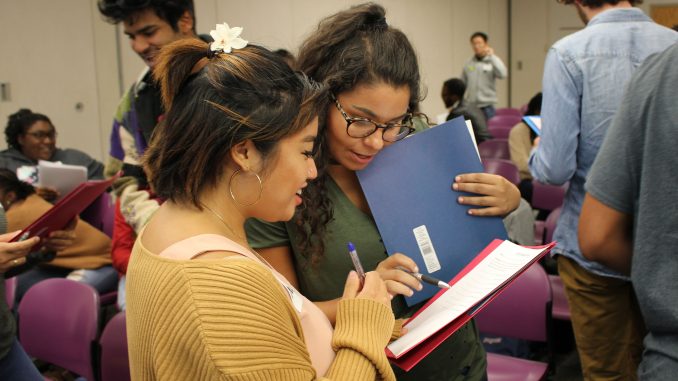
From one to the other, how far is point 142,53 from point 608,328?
1.72 metres

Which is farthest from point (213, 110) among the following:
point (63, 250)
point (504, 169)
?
point (504, 169)

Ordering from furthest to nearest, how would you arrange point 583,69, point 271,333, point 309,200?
point 583,69 < point 309,200 < point 271,333

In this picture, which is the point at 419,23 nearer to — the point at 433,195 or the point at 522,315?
the point at 522,315

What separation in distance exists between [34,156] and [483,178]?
4069mm

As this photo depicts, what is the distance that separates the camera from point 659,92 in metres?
0.99

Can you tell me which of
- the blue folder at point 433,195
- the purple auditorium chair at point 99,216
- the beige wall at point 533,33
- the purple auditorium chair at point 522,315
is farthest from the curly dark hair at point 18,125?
the beige wall at point 533,33

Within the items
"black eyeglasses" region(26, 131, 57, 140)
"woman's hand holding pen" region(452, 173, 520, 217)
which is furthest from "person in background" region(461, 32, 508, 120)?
"woman's hand holding pen" region(452, 173, 520, 217)

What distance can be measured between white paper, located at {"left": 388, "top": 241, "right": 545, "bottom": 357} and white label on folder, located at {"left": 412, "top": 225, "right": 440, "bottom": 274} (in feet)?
0.31

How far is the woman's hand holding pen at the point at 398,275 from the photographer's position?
3.85 ft

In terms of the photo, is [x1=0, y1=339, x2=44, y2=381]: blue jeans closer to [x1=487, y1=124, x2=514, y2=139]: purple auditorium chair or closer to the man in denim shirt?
the man in denim shirt

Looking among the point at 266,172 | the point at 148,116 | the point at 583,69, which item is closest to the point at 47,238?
the point at 148,116

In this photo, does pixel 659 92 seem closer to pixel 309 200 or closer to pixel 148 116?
pixel 309 200

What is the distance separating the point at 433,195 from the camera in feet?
4.47

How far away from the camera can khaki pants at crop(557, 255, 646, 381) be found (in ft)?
5.93
